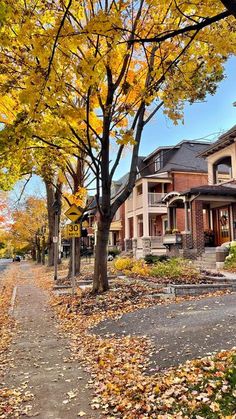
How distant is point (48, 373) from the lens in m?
5.98

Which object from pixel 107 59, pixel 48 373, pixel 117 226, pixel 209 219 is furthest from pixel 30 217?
pixel 48 373

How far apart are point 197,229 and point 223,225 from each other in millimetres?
2864

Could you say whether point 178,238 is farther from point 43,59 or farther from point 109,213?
point 43,59

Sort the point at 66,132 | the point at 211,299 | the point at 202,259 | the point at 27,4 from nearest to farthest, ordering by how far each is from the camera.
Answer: the point at 27,4
the point at 211,299
the point at 66,132
the point at 202,259

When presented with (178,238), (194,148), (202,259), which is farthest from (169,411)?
(194,148)

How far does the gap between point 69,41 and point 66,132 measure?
5384mm

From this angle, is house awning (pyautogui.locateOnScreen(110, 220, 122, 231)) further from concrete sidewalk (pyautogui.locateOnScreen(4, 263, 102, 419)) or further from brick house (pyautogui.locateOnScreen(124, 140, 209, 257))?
concrete sidewalk (pyautogui.locateOnScreen(4, 263, 102, 419))

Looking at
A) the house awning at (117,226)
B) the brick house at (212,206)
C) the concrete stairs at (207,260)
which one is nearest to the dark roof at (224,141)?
the brick house at (212,206)

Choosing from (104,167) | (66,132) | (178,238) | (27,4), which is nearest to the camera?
(27,4)

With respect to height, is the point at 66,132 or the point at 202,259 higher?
the point at 66,132

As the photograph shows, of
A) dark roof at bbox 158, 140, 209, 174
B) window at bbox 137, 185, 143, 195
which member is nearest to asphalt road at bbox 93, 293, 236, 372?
dark roof at bbox 158, 140, 209, 174

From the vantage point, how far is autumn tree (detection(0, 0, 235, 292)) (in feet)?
18.8

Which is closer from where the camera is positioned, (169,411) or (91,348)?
(169,411)

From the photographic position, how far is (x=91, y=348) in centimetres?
725
